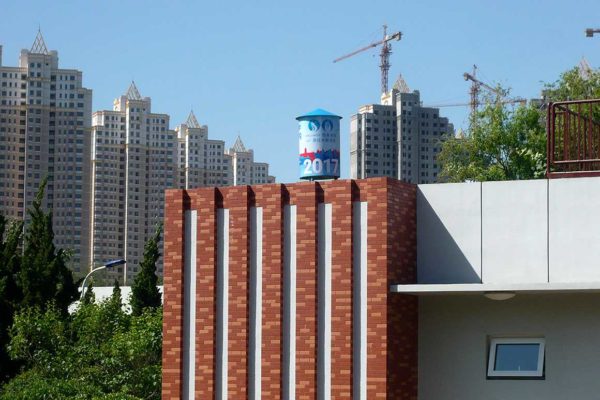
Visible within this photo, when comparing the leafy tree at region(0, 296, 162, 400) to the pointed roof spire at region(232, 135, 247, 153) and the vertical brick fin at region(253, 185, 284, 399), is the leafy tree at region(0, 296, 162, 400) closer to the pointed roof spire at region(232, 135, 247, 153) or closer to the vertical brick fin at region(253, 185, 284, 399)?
the vertical brick fin at region(253, 185, 284, 399)

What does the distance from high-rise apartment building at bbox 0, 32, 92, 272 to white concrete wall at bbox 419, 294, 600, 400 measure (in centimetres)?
12352

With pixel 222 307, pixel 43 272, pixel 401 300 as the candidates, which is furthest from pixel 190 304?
pixel 43 272

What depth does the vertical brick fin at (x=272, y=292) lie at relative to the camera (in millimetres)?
15312

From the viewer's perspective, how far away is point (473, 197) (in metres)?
15.0

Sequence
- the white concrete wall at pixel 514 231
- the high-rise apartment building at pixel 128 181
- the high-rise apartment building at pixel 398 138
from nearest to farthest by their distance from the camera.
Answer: the white concrete wall at pixel 514 231, the high-rise apartment building at pixel 398 138, the high-rise apartment building at pixel 128 181

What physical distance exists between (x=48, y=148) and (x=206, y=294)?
426 ft

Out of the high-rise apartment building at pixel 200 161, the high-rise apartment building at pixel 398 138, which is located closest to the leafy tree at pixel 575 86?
the high-rise apartment building at pixel 398 138

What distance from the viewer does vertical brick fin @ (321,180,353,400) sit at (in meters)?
14.8

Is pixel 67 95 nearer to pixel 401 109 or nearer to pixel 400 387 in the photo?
pixel 401 109

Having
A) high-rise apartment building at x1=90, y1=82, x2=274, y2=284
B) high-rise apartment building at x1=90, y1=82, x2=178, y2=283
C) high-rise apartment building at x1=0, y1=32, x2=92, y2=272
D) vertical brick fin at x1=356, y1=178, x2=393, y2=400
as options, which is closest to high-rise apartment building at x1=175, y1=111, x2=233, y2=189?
high-rise apartment building at x1=90, y1=82, x2=274, y2=284

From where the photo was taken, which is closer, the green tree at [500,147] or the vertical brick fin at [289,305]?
the vertical brick fin at [289,305]

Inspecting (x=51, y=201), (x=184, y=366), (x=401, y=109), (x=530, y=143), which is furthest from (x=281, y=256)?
(x=51, y=201)

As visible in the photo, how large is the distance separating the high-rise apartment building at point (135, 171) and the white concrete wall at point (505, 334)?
119884 mm

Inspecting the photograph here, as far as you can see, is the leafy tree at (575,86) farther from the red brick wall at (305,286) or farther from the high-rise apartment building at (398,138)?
the high-rise apartment building at (398,138)
